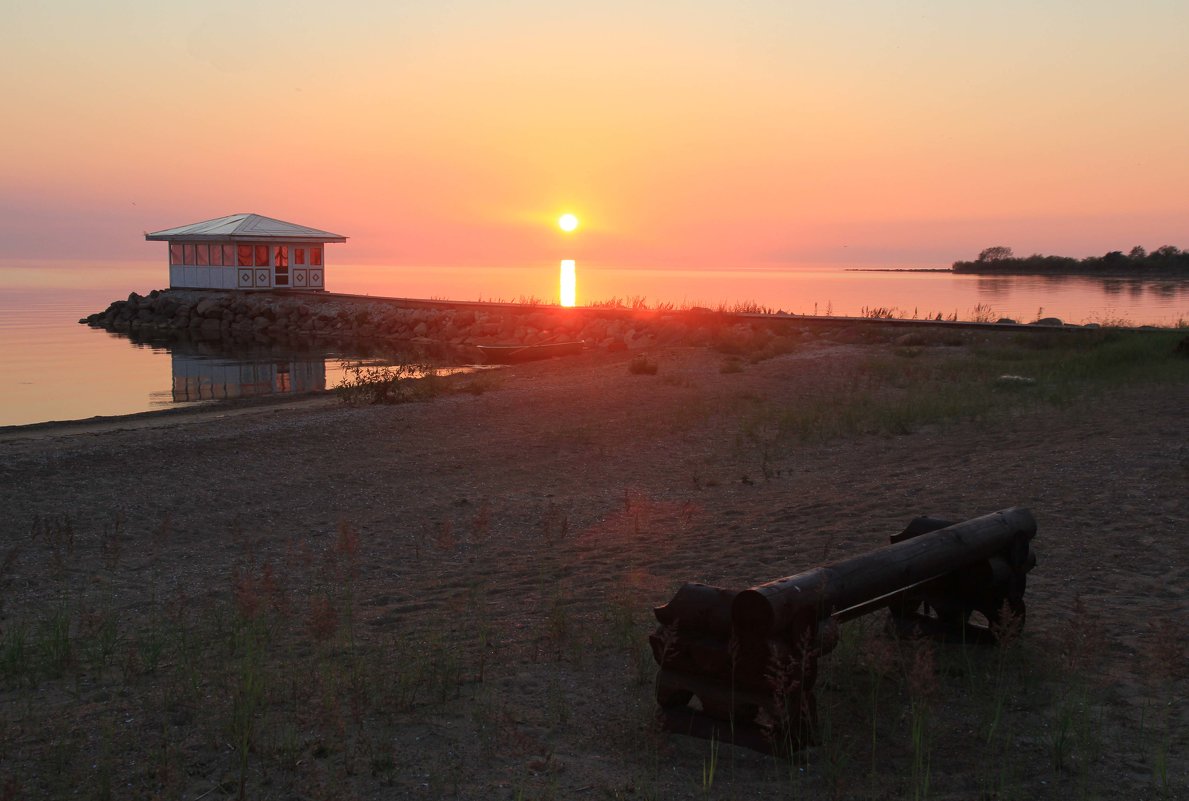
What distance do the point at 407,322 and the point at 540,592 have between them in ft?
120

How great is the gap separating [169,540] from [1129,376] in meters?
13.6

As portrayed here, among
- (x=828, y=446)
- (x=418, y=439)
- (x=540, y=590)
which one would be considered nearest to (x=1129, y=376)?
(x=828, y=446)

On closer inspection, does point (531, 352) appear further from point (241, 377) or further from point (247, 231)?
point (247, 231)

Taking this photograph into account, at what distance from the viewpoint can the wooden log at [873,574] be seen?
3994 mm

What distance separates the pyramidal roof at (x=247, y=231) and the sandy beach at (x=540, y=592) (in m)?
35.1

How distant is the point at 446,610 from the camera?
6191 millimetres

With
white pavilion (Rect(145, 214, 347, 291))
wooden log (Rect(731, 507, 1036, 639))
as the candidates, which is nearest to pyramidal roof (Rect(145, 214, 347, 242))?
white pavilion (Rect(145, 214, 347, 291))

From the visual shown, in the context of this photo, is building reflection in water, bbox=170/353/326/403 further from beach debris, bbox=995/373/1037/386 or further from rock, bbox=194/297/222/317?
beach debris, bbox=995/373/1037/386

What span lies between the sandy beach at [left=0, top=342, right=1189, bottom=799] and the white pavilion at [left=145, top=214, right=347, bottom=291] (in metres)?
35.7

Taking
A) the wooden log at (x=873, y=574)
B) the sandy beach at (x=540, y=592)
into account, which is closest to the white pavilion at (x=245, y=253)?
the sandy beach at (x=540, y=592)

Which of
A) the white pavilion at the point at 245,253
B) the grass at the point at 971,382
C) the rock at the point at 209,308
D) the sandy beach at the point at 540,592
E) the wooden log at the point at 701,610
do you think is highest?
the white pavilion at the point at 245,253

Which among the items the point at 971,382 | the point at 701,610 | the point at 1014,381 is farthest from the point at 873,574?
the point at 971,382

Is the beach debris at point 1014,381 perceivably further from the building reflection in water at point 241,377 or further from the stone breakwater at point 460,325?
the building reflection in water at point 241,377

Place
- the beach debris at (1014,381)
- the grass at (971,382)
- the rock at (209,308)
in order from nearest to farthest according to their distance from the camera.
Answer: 1. the grass at (971,382)
2. the beach debris at (1014,381)
3. the rock at (209,308)
